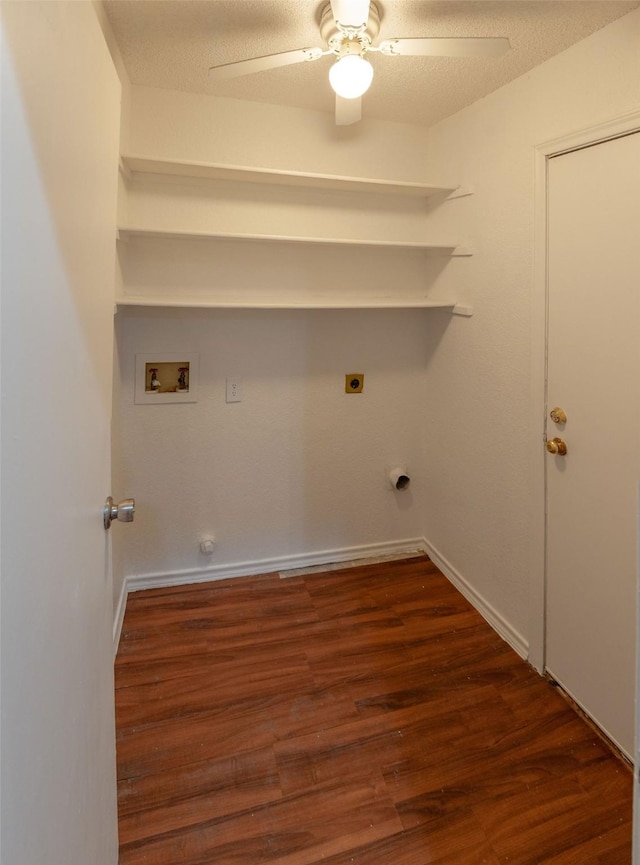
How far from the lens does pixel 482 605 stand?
7.59 feet

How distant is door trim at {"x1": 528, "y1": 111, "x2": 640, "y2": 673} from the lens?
1.78 meters

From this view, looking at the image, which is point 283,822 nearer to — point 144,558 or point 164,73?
point 144,558

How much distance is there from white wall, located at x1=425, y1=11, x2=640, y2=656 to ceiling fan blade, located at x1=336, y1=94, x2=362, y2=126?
0.63m

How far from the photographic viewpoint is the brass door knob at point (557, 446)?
5.83ft

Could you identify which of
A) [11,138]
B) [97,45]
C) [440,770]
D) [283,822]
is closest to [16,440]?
[11,138]

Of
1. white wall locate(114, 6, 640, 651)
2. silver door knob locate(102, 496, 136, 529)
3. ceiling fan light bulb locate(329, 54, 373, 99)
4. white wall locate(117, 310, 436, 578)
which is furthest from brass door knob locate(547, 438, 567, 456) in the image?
silver door knob locate(102, 496, 136, 529)

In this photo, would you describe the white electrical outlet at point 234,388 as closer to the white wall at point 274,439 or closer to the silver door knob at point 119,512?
the white wall at point 274,439

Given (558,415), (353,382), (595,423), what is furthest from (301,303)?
(595,423)

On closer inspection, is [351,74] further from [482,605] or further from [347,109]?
[482,605]

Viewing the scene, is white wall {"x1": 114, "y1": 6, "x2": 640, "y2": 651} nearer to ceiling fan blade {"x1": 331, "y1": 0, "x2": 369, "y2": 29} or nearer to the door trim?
the door trim

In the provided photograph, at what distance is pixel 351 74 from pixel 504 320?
1090mm

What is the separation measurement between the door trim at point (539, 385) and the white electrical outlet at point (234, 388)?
54.6 inches

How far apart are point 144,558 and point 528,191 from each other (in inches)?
95.2

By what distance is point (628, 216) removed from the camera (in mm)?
1479
